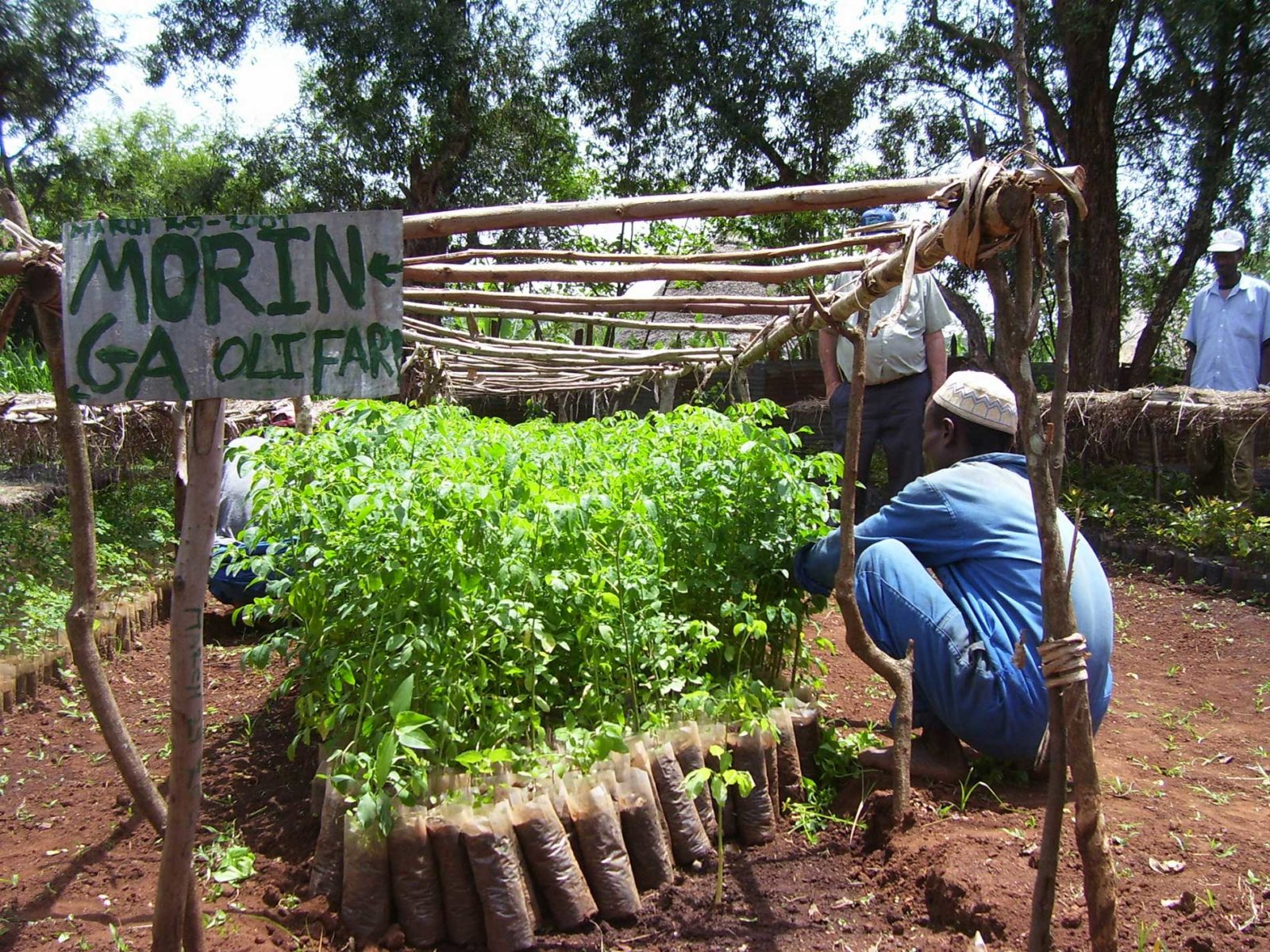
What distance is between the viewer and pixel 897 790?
2979 mm

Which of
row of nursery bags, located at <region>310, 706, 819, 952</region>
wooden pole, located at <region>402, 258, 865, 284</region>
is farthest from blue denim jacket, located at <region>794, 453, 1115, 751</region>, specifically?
row of nursery bags, located at <region>310, 706, 819, 952</region>

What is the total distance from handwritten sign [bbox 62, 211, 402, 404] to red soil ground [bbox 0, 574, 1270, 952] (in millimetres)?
1463

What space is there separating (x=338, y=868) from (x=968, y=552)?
211cm

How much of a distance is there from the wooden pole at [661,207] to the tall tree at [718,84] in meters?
12.6

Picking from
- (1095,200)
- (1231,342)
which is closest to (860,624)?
(1231,342)

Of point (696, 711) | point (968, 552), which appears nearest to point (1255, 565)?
point (968, 552)

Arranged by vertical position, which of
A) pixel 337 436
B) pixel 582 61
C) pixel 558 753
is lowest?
pixel 558 753

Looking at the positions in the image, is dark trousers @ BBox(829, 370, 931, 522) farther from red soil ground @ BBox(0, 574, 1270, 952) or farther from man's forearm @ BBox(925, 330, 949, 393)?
red soil ground @ BBox(0, 574, 1270, 952)

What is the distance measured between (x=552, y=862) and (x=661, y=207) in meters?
1.77

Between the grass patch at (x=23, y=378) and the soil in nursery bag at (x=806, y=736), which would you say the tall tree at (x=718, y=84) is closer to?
the grass patch at (x=23, y=378)

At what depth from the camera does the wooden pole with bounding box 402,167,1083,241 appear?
2531mm

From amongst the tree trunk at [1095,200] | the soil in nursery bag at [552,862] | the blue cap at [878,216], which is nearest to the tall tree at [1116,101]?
the tree trunk at [1095,200]

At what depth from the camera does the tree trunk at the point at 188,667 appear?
6.74 feet

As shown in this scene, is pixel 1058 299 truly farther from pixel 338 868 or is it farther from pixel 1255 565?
pixel 1255 565
